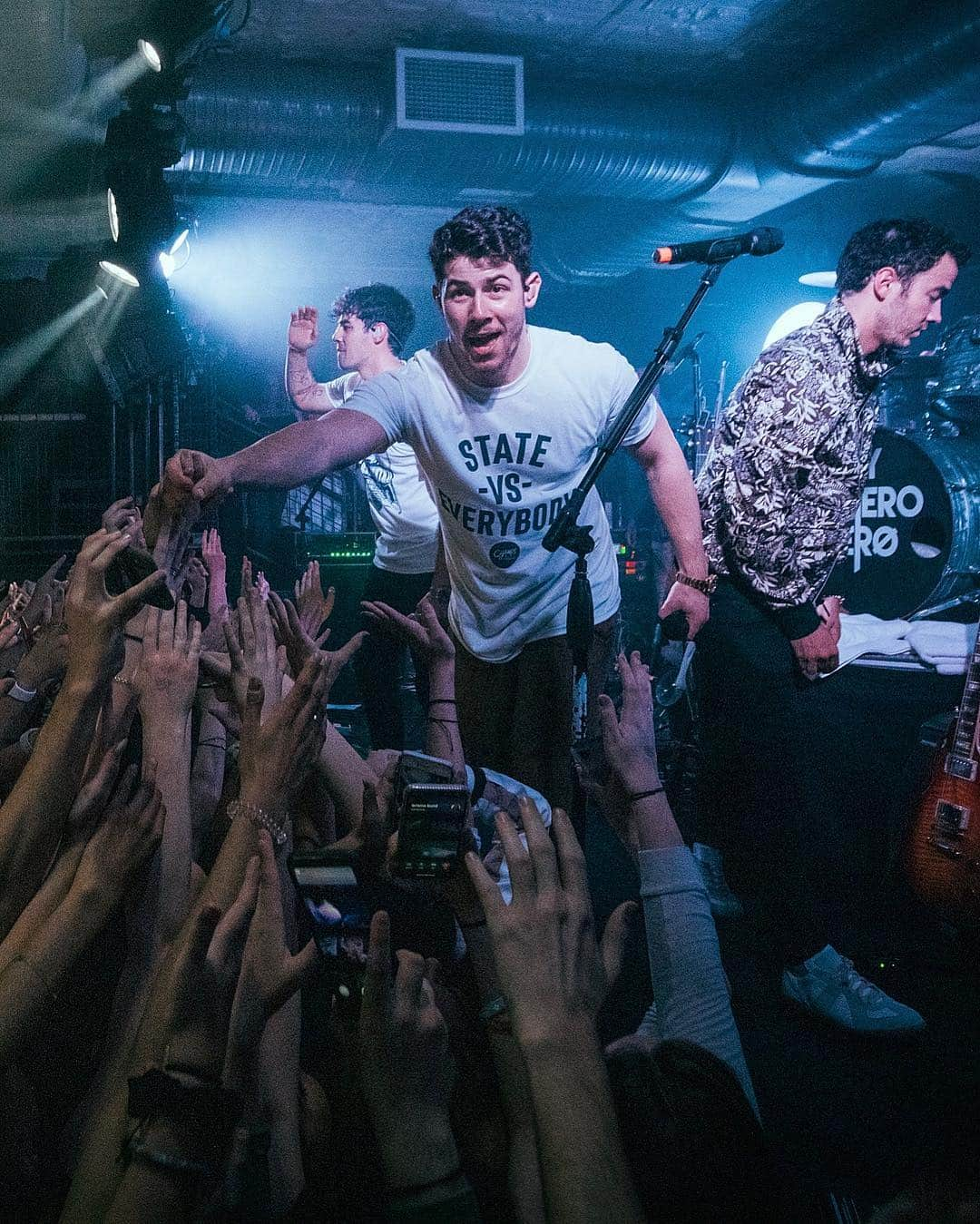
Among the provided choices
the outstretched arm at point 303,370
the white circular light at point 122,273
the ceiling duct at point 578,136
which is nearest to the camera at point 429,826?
the outstretched arm at point 303,370

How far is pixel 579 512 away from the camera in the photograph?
9.36 ft

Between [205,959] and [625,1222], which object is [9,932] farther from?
[625,1222]

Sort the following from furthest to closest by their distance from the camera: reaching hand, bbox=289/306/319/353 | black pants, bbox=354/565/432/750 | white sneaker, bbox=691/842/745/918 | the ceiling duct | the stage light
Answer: the stage light
reaching hand, bbox=289/306/319/353
the ceiling duct
black pants, bbox=354/565/432/750
white sneaker, bbox=691/842/745/918

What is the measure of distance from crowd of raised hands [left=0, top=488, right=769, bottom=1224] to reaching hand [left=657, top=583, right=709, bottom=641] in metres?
1.08

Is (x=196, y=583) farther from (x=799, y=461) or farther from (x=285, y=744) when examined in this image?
(x=285, y=744)

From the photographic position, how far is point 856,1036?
8.46ft

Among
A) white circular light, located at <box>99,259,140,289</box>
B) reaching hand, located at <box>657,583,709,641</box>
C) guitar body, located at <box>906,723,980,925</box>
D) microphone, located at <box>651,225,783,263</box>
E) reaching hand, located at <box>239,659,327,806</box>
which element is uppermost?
white circular light, located at <box>99,259,140,289</box>

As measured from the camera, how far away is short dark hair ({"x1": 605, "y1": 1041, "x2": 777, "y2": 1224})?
38.1 inches

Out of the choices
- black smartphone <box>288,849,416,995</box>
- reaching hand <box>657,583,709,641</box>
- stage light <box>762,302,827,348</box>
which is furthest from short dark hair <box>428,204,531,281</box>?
stage light <box>762,302,827,348</box>

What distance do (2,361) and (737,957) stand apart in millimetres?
7958

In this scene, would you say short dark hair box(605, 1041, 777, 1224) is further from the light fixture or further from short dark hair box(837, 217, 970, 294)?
the light fixture

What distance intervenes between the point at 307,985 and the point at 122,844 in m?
0.38

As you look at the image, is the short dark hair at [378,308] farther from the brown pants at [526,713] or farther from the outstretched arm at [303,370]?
the brown pants at [526,713]

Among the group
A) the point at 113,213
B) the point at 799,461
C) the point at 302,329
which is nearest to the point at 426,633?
the point at 799,461
